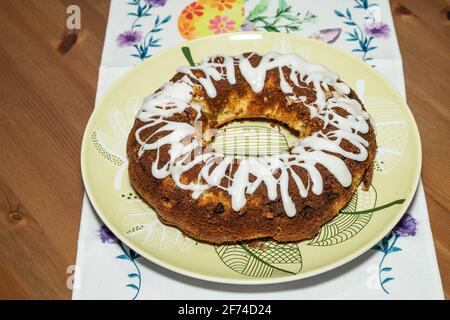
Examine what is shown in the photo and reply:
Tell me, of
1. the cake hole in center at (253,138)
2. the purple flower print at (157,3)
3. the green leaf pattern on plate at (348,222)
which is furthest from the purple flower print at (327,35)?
the green leaf pattern on plate at (348,222)

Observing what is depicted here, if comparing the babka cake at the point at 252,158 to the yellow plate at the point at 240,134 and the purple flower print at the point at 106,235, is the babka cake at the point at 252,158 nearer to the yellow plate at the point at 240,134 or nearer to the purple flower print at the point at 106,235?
the yellow plate at the point at 240,134

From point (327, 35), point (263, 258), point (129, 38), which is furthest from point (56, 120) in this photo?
point (327, 35)

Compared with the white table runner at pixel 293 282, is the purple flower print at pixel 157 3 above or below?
above

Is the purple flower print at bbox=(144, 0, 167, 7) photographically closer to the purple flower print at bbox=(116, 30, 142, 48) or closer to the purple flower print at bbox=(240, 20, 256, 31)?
the purple flower print at bbox=(116, 30, 142, 48)

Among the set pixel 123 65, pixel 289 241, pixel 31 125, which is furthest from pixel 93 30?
pixel 289 241
